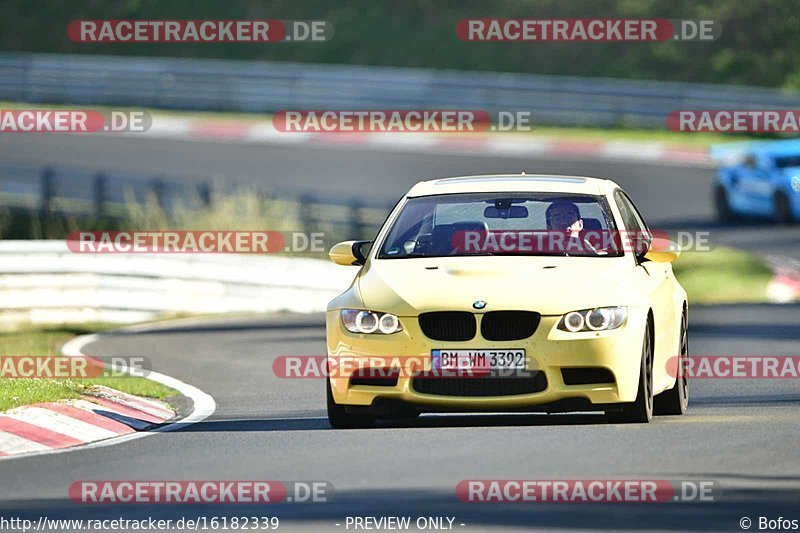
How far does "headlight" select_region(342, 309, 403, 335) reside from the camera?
11523 mm

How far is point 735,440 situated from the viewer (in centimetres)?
1119

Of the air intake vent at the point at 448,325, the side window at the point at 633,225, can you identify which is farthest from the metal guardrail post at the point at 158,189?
the air intake vent at the point at 448,325

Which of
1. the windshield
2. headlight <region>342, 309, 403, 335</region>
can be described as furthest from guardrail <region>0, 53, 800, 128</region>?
headlight <region>342, 309, 403, 335</region>

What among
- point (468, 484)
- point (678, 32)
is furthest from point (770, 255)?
point (678, 32)

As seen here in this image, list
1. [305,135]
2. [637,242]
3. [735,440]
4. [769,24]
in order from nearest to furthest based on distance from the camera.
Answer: [735,440]
[637,242]
[305,135]
[769,24]

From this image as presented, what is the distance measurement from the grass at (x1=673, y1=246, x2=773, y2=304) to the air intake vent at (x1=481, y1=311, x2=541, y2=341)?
1321 centimetres

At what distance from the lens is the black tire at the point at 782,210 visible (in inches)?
1188

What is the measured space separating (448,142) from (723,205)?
424 inches

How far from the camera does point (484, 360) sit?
37.3 feet

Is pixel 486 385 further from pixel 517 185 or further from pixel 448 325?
pixel 517 185

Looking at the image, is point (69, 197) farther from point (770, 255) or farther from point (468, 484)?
point (468, 484)

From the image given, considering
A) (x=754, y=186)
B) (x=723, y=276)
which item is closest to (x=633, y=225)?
(x=723, y=276)

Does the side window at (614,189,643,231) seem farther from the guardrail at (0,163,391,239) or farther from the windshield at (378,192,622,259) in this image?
the guardrail at (0,163,391,239)

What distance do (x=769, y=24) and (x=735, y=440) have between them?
4117 cm
